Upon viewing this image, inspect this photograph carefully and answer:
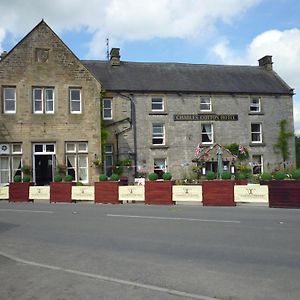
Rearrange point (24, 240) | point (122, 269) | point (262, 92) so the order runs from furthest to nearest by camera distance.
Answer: point (262, 92)
point (24, 240)
point (122, 269)

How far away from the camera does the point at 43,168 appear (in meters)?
29.0

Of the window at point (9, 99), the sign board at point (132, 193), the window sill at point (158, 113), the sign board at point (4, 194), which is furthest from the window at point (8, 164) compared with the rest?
the window sill at point (158, 113)

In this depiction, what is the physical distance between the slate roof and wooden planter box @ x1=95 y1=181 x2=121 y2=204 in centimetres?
1286

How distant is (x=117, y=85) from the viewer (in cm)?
3341

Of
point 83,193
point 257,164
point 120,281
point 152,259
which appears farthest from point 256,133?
point 120,281

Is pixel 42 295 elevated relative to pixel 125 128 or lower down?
lower down

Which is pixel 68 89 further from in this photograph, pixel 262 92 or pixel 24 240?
pixel 24 240

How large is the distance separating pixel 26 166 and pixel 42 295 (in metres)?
23.1

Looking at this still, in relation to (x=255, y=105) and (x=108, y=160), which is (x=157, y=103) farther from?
(x=255, y=105)

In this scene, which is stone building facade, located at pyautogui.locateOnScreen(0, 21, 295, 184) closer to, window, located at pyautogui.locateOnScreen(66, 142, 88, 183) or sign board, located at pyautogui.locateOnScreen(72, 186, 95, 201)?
window, located at pyautogui.locateOnScreen(66, 142, 88, 183)

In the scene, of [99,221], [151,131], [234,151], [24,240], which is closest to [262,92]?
[234,151]

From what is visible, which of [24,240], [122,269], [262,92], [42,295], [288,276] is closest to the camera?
[42,295]

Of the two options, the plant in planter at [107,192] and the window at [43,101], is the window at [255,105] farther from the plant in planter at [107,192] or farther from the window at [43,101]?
the plant in planter at [107,192]

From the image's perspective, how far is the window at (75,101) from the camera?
2959cm
